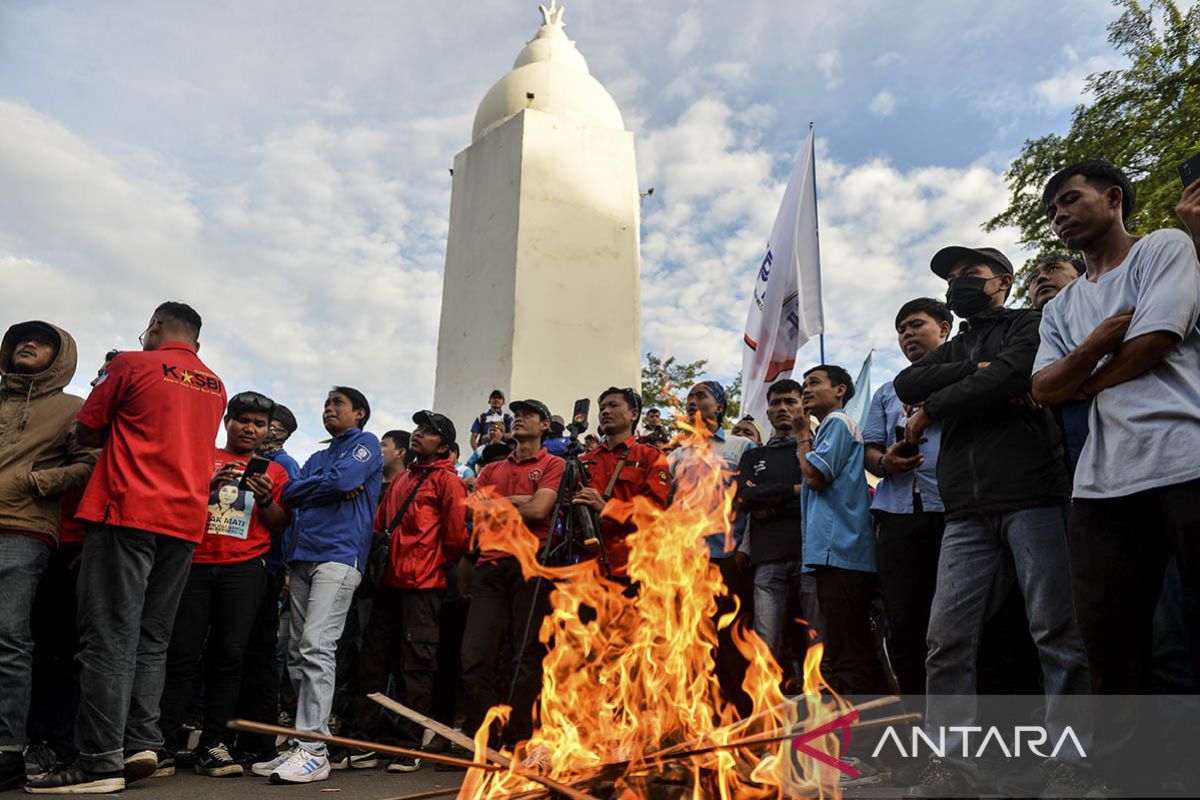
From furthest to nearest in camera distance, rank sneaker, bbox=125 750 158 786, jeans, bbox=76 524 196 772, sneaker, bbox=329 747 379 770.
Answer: sneaker, bbox=329 747 379 770 → sneaker, bbox=125 750 158 786 → jeans, bbox=76 524 196 772

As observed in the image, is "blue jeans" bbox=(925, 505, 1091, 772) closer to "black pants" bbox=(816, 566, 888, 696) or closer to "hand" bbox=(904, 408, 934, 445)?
"hand" bbox=(904, 408, 934, 445)

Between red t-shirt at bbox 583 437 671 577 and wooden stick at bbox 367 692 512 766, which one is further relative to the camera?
red t-shirt at bbox 583 437 671 577

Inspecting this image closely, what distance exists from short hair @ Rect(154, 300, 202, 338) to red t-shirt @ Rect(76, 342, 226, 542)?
239 millimetres

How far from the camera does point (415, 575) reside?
5777mm

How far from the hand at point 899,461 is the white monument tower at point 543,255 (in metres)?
10.5

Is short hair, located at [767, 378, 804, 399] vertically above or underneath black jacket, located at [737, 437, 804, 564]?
above

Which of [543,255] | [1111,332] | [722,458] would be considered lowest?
[1111,332]

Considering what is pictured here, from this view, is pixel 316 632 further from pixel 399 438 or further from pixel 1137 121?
pixel 1137 121

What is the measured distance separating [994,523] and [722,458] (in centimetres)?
307

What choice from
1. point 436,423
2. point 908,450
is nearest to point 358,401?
point 436,423

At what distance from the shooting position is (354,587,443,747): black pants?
5.67 m

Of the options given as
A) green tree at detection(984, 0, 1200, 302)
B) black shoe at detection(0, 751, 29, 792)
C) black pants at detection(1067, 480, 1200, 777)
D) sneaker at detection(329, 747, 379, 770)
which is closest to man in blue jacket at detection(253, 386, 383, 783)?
sneaker at detection(329, 747, 379, 770)

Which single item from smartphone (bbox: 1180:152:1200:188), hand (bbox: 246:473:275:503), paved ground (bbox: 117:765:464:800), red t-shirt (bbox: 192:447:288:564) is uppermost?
smartphone (bbox: 1180:152:1200:188)

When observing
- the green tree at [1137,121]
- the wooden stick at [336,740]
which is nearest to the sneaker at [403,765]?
the wooden stick at [336,740]
